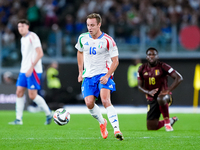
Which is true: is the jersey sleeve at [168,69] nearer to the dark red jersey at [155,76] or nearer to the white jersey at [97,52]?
the dark red jersey at [155,76]

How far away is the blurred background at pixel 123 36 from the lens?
62.1ft

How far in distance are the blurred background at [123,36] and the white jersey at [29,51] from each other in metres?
8.26

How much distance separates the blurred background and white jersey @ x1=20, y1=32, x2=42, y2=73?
8264 mm

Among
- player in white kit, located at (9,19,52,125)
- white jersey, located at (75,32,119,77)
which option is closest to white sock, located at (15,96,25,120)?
player in white kit, located at (9,19,52,125)

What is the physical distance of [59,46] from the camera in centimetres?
1933

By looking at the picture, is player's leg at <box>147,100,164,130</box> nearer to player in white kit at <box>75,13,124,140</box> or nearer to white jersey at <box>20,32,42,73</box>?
player in white kit at <box>75,13,124,140</box>

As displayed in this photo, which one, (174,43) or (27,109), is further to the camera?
(174,43)

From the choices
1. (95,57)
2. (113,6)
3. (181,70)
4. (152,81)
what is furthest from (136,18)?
(95,57)

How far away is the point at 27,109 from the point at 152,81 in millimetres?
8803

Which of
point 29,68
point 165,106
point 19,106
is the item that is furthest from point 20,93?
point 165,106

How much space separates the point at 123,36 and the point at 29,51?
9.40m

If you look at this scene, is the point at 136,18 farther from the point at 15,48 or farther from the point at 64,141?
the point at 64,141

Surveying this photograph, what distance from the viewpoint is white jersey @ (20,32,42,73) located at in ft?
32.8

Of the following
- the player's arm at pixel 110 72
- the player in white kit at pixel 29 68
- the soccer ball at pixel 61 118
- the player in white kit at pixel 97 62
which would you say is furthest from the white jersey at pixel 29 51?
the player's arm at pixel 110 72
